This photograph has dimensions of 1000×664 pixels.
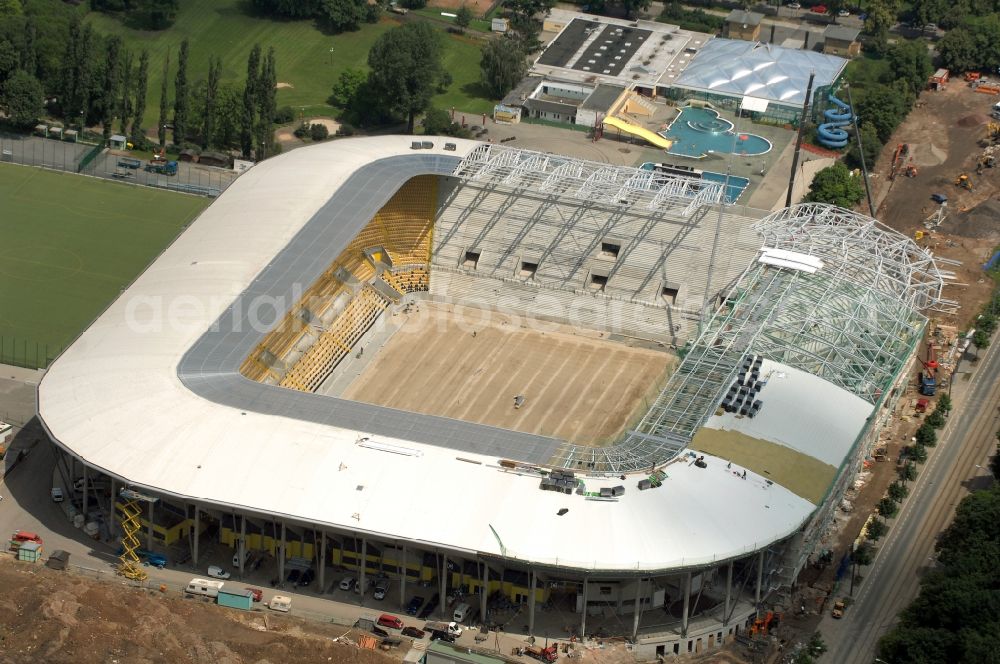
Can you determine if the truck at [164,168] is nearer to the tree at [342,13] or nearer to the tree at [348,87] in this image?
the tree at [348,87]

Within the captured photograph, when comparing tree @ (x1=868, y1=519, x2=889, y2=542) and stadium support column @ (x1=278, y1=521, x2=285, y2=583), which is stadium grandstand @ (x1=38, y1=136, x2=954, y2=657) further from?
tree @ (x1=868, y1=519, x2=889, y2=542)

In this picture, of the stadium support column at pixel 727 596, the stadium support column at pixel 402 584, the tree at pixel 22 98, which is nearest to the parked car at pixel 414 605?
the stadium support column at pixel 402 584

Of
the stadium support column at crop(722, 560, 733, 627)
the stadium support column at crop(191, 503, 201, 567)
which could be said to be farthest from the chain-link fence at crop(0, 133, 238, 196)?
the stadium support column at crop(722, 560, 733, 627)

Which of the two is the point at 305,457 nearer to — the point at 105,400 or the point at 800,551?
the point at 105,400

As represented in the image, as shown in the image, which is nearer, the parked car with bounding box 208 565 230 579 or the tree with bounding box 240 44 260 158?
the parked car with bounding box 208 565 230 579

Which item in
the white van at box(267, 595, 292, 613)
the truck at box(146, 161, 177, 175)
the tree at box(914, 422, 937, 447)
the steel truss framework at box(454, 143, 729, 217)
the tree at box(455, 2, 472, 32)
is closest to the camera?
the white van at box(267, 595, 292, 613)

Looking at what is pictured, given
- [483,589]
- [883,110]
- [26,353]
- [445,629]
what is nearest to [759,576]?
[483,589]
